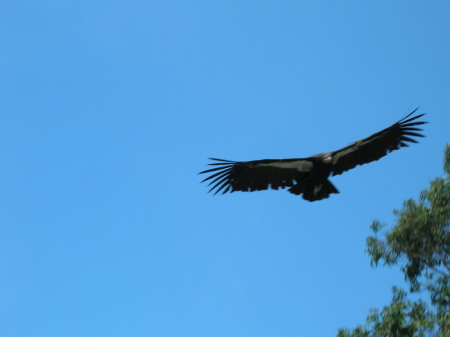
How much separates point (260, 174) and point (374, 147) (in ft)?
7.46

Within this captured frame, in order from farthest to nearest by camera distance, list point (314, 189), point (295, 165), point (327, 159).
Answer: point (295, 165), point (327, 159), point (314, 189)

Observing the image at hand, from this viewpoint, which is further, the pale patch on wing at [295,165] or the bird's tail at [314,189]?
the pale patch on wing at [295,165]

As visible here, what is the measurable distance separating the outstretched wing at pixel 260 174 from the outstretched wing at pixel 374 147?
0.72 metres

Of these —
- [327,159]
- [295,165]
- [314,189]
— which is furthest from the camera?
[295,165]

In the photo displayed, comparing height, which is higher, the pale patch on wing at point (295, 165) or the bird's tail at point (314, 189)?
the pale patch on wing at point (295, 165)

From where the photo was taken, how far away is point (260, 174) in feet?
47.9

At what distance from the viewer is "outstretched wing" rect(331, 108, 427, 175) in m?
14.3

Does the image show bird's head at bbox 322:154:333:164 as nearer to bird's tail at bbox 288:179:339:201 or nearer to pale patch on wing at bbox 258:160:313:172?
pale patch on wing at bbox 258:160:313:172

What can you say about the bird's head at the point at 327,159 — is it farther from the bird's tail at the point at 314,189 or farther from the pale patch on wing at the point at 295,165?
the bird's tail at the point at 314,189

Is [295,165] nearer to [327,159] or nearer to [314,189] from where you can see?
[327,159]

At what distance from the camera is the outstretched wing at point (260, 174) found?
14273 mm

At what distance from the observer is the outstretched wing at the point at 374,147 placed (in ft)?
47.0

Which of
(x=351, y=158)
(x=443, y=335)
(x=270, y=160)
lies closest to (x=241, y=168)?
(x=270, y=160)

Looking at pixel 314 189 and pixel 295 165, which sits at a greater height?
pixel 295 165
